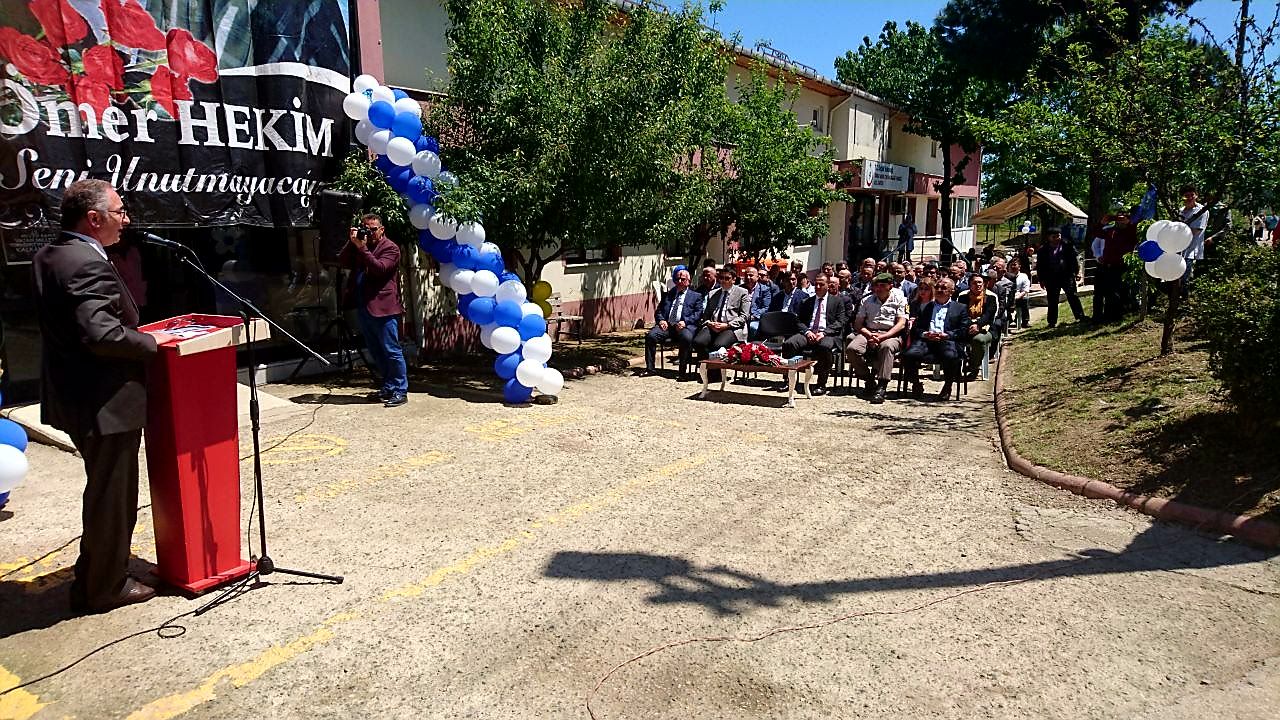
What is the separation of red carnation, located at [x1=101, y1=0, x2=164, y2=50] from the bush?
9.81 meters

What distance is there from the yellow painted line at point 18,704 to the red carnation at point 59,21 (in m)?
6.50

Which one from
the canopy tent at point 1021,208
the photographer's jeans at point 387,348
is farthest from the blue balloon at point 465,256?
the canopy tent at point 1021,208

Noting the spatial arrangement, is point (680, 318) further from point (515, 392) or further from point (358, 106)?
point (358, 106)

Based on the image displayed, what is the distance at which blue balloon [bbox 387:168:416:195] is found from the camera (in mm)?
8984

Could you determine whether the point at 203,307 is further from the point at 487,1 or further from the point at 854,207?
the point at 854,207

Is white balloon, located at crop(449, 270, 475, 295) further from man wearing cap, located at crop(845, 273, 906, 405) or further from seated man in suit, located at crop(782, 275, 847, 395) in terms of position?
man wearing cap, located at crop(845, 273, 906, 405)

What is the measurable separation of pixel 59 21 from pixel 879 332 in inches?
355

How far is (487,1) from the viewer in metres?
9.56

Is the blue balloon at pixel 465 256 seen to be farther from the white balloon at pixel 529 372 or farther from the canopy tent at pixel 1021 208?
the canopy tent at pixel 1021 208

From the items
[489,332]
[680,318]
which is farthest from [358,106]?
[680,318]

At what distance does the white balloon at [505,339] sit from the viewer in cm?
898

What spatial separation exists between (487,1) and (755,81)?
8096mm

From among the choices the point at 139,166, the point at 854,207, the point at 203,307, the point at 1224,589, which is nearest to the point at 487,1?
the point at 139,166

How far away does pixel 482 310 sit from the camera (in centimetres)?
905
